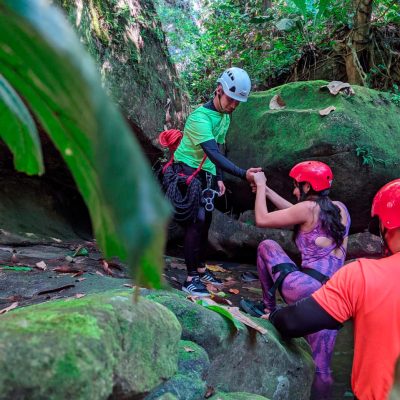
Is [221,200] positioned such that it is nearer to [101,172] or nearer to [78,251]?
[78,251]

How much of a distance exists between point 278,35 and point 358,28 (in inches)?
70.9

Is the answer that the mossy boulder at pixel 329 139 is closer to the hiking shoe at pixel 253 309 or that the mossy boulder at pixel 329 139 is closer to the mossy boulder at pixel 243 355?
the hiking shoe at pixel 253 309

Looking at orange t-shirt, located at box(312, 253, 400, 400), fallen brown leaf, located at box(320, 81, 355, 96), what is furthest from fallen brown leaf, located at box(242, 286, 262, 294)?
orange t-shirt, located at box(312, 253, 400, 400)

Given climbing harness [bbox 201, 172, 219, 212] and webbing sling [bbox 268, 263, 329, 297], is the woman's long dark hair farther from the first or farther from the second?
climbing harness [bbox 201, 172, 219, 212]

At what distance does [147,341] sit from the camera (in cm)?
139

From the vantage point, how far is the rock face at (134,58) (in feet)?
15.9

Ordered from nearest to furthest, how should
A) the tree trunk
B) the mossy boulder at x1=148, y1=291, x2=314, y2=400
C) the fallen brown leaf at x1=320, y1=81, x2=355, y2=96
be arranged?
the mossy boulder at x1=148, y1=291, x2=314, y2=400
the fallen brown leaf at x1=320, y1=81, x2=355, y2=96
the tree trunk

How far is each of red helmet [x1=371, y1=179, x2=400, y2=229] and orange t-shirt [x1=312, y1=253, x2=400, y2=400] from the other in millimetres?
Answer: 154

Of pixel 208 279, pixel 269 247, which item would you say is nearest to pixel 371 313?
pixel 269 247

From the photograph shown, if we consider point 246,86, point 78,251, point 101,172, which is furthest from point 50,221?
point 101,172

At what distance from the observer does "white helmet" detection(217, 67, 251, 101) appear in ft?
12.9

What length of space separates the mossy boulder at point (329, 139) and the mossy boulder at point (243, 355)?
2.73 m

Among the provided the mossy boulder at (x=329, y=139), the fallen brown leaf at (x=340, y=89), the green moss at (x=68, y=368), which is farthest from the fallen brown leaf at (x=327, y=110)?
the green moss at (x=68, y=368)

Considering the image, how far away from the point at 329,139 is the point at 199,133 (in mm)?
1730
